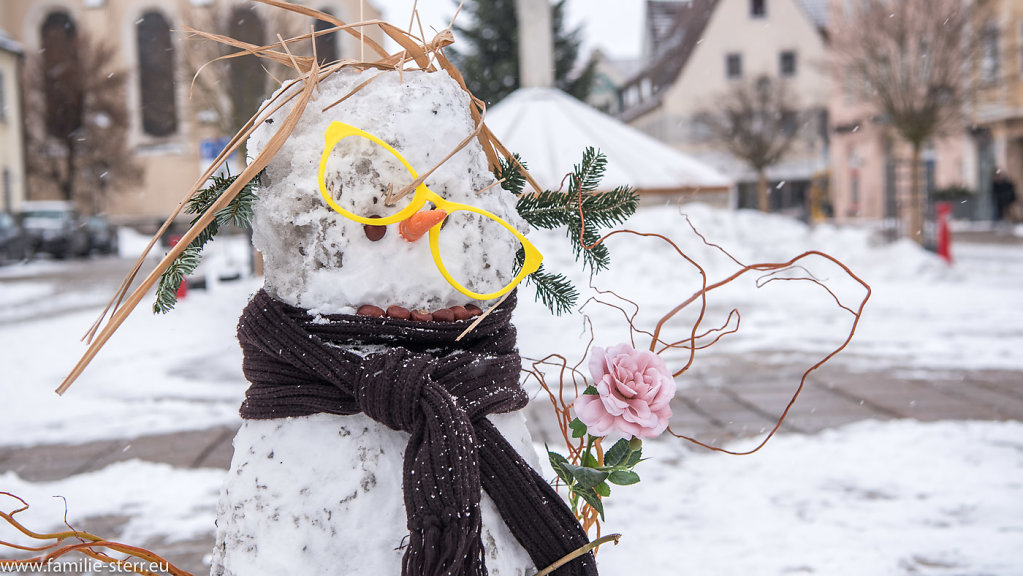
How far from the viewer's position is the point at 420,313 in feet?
4.14

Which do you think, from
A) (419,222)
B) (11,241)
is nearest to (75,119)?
(11,241)

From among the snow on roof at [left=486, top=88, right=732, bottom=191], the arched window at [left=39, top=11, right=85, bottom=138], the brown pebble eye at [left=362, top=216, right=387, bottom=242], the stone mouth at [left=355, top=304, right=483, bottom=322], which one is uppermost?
the arched window at [left=39, top=11, right=85, bottom=138]

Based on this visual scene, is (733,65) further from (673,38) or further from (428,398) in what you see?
(428,398)

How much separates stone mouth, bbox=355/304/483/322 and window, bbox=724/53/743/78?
36.2 meters

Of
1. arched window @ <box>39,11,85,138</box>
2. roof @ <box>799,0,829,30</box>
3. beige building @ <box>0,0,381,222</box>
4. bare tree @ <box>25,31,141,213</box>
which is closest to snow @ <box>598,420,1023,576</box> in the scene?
beige building @ <box>0,0,381,222</box>

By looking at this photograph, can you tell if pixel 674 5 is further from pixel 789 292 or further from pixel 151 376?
pixel 151 376

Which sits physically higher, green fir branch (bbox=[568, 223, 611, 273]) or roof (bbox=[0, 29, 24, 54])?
roof (bbox=[0, 29, 24, 54])

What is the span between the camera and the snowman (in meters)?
1.19

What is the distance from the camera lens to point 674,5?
41.2 metres

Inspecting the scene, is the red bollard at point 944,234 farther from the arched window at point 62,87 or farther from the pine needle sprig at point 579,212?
the arched window at point 62,87

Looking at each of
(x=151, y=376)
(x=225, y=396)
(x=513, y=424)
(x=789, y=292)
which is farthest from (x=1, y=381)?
(x=789, y=292)

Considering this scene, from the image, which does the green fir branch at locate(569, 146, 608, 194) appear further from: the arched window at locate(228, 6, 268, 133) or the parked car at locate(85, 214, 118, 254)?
the parked car at locate(85, 214, 118, 254)

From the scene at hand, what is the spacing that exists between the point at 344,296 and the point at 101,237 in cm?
2764

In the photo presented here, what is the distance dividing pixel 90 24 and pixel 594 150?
38397 mm
